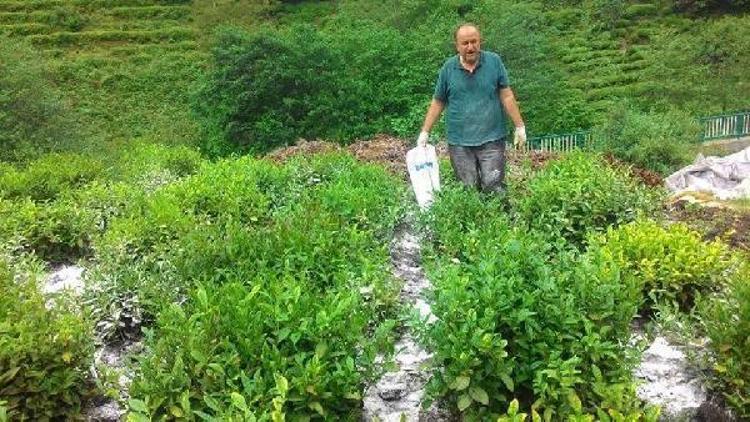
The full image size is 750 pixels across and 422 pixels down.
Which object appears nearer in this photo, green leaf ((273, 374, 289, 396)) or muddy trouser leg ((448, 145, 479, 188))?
green leaf ((273, 374, 289, 396))

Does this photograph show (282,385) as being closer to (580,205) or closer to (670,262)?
(670,262)

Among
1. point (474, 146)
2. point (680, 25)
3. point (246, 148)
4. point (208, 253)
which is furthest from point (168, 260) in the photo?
point (680, 25)

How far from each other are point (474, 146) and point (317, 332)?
3250 mm

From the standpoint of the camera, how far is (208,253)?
3.72m

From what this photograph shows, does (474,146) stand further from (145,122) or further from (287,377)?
(145,122)

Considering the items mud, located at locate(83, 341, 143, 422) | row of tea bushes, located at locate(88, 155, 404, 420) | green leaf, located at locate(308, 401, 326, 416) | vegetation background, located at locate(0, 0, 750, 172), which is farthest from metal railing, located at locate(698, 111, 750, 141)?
green leaf, located at locate(308, 401, 326, 416)

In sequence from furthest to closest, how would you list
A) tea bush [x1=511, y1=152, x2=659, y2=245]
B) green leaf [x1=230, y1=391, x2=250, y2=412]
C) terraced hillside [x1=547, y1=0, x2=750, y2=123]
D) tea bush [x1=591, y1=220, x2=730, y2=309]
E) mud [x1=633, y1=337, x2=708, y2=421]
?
terraced hillside [x1=547, y1=0, x2=750, y2=123]
tea bush [x1=511, y1=152, x2=659, y2=245]
tea bush [x1=591, y1=220, x2=730, y2=309]
mud [x1=633, y1=337, x2=708, y2=421]
green leaf [x1=230, y1=391, x2=250, y2=412]

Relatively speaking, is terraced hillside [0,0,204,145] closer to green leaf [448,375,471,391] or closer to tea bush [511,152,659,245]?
tea bush [511,152,659,245]

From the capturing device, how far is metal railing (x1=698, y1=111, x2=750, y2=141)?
21844mm

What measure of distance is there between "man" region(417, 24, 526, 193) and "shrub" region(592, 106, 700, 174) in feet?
24.8

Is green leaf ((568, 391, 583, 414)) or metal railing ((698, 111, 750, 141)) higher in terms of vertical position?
green leaf ((568, 391, 583, 414))

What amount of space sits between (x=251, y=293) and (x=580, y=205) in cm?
282

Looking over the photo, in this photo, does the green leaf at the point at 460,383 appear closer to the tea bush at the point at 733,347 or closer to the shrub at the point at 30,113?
the tea bush at the point at 733,347

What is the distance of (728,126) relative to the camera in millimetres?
22250
